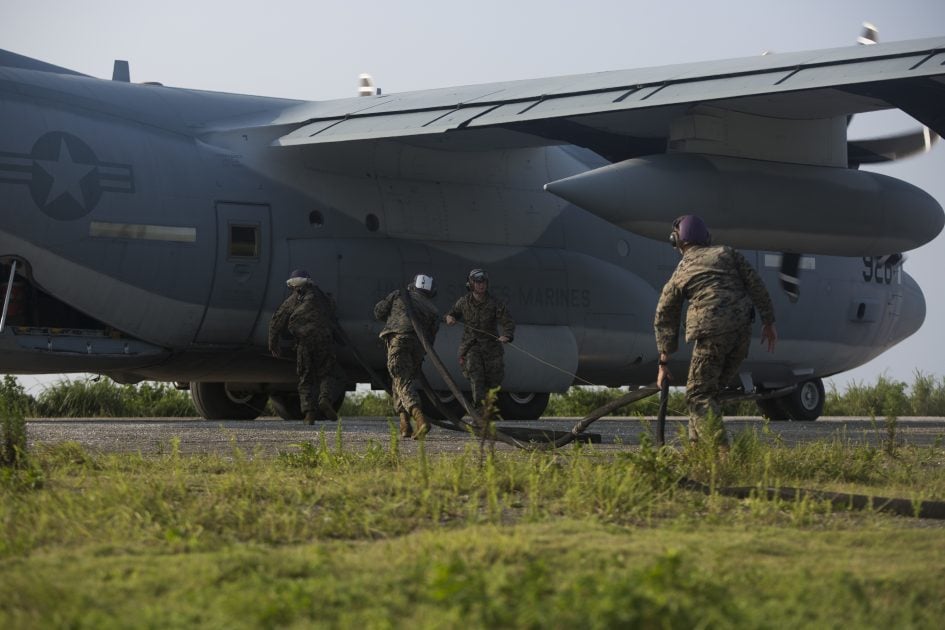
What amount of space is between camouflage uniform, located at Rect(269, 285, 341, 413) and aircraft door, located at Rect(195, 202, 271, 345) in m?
0.41

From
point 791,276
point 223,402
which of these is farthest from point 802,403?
point 223,402

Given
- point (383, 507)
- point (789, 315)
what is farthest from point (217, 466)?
point (789, 315)

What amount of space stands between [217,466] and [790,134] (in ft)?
30.5

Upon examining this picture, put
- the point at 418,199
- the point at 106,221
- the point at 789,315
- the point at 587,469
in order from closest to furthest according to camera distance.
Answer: the point at 587,469, the point at 106,221, the point at 418,199, the point at 789,315

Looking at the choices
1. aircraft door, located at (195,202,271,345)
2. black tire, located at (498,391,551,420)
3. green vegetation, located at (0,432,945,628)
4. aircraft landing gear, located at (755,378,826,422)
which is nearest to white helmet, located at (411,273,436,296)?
aircraft door, located at (195,202,271,345)

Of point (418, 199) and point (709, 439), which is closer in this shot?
point (709, 439)

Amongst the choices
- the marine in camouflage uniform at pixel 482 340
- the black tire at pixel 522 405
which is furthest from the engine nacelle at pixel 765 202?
the black tire at pixel 522 405

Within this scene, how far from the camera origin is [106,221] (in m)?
15.2

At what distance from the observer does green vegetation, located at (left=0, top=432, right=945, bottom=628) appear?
15.1 ft

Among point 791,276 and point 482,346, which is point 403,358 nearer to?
point 482,346

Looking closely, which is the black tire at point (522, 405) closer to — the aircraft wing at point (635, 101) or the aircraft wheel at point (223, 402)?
the aircraft wing at point (635, 101)

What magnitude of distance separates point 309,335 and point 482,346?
2247 millimetres

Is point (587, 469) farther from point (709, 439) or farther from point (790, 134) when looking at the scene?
point (790, 134)

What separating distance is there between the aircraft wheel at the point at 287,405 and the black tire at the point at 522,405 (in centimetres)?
325
